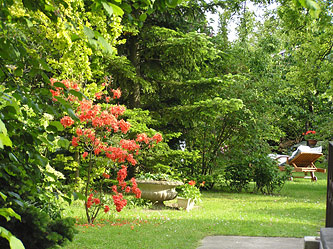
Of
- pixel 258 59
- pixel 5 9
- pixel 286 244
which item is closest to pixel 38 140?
pixel 5 9

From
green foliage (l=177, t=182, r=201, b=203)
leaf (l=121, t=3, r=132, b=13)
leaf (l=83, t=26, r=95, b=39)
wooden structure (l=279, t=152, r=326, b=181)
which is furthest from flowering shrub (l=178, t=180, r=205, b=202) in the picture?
leaf (l=83, t=26, r=95, b=39)

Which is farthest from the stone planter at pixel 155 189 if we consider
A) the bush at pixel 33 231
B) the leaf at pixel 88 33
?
the leaf at pixel 88 33

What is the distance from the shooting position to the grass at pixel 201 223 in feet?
22.2

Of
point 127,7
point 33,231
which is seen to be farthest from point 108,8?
point 33,231

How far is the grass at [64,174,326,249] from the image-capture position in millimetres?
6758

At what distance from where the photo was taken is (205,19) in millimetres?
15820

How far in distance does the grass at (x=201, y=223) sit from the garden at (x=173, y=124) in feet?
0.10

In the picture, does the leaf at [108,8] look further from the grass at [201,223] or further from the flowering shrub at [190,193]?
the flowering shrub at [190,193]

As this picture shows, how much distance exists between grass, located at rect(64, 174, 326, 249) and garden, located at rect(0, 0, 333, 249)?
30mm

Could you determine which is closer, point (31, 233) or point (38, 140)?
point (38, 140)

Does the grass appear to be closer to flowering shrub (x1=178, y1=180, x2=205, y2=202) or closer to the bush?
flowering shrub (x1=178, y1=180, x2=205, y2=202)

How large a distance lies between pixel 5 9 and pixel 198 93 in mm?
11834

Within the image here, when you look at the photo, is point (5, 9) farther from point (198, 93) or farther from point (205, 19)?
point (205, 19)

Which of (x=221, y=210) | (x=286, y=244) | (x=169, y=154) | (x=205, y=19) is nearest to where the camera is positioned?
(x=286, y=244)
